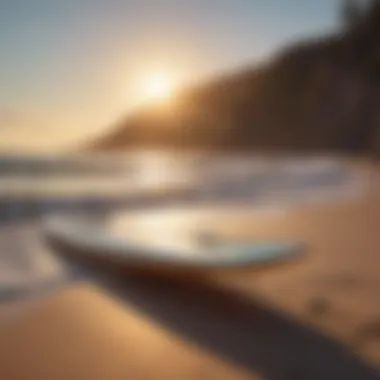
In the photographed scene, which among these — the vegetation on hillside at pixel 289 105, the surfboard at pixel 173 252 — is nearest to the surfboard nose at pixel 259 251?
the surfboard at pixel 173 252

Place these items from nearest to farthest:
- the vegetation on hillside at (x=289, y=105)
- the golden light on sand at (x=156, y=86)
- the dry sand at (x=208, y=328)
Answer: the dry sand at (x=208, y=328), the golden light on sand at (x=156, y=86), the vegetation on hillside at (x=289, y=105)

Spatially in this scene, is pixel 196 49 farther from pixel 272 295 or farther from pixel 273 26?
pixel 272 295

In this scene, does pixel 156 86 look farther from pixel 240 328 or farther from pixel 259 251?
pixel 240 328

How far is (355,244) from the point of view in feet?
6.09

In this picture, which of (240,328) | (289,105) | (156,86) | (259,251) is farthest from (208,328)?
(289,105)

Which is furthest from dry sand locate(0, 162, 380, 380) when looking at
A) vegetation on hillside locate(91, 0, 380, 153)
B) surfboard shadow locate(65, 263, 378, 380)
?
vegetation on hillside locate(91, 0, 380, 153)

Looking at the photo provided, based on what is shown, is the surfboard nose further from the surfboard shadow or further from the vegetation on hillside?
the vegetation on hillside

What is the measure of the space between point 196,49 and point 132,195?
1602mm

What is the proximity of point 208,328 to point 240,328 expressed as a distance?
56 millimetres

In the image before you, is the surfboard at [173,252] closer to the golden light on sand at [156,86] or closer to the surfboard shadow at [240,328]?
the surfboard shadow at [240,328]

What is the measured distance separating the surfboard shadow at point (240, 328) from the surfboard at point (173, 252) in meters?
0.04

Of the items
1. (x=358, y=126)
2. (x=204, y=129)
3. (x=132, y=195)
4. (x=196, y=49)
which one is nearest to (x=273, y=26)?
(x=196, y=49)

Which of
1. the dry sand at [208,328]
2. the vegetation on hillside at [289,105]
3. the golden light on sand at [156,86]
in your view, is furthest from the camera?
the vegetation on hillside at [289,105]

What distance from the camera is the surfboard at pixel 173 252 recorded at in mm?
1306
